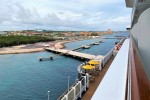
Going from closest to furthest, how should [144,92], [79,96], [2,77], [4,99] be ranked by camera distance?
[144,92] → [79,96] → [4,99] → [2,77]

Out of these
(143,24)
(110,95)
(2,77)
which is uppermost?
(143,24)

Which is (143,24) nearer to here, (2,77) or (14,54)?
(2,77)

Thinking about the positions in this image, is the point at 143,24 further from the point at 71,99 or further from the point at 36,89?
the point at 36,89

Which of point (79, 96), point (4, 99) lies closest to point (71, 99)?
point (79, 96)

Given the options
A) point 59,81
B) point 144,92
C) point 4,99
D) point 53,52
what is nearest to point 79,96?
point 4,99

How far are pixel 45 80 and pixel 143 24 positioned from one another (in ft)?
94.1

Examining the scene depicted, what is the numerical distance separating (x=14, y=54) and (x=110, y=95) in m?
67.3

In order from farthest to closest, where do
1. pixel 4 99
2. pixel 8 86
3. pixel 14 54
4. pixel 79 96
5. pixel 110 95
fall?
pixel 14 54
pixel 8 86
pixel 4 99
pixel 79 96
pixel 110 95

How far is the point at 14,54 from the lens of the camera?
226 feet

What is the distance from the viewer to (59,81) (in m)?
30.8

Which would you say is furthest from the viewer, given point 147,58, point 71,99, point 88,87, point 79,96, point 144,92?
point 88,87

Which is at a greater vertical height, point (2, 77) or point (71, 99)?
point (71, 99)

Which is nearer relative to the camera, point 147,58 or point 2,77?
point 147,58

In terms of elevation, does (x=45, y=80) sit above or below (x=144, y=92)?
below
